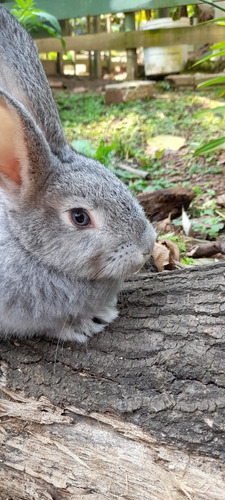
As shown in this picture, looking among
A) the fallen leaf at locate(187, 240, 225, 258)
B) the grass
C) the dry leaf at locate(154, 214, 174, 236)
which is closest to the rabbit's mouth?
the fallen leaf at locate(187, 240, 225, 258)

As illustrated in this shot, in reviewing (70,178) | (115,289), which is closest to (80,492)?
(115,289)

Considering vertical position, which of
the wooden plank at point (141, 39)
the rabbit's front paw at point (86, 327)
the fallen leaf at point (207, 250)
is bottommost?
the fallen leaf at point (207, 250)

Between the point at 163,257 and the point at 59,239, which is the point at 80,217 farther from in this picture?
the point at 163,257

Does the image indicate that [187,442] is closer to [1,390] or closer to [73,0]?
[1,390]

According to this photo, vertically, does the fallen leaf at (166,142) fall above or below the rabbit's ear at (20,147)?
below

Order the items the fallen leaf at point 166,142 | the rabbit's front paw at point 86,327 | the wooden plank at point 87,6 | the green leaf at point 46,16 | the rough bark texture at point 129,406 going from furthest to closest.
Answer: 1. the wooden plank at point 87,6
2. the fallen leaf at point 166,142
3. the green leaf at point 46,16
4. the rabbit's front paw at point 86,327
5. the rough bark texture at point 129,406

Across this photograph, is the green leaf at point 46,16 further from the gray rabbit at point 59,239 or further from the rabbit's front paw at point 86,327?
the rabbit's front paw at point 86,327

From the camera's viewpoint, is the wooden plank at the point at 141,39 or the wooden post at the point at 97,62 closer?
the wooden plank at the point at 141,39

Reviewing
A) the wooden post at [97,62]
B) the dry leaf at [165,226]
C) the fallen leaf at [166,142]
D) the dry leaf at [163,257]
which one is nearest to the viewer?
the dry leaf at [163,257]

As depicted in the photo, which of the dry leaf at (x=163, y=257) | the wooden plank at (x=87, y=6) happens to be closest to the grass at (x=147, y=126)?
the wooden plank at (x=87, y=6)
